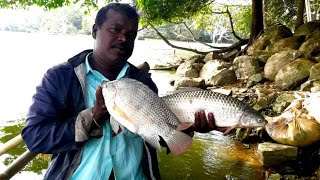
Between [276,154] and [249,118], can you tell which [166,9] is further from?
[249,118]

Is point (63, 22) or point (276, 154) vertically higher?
point (63, 22)

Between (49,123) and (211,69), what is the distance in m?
11.8

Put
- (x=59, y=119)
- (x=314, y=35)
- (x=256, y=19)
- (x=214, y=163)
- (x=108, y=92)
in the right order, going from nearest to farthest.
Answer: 1. (x=108, y=92)
2. (x=59, y=119)
3. (x=214, y=163)
4. (x=314, y=35)
5. (x=256, y=19)

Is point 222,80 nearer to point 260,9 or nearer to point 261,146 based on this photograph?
point 260,9

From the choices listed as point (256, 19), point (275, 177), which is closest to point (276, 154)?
point (275, 177)

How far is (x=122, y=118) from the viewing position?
71.2 inches

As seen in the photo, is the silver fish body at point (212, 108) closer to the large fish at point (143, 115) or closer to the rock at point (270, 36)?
the large fish at point (143, 115)

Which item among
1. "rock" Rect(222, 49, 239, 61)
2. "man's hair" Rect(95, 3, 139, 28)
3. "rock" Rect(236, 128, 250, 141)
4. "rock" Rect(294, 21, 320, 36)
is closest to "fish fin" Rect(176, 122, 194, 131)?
"man's hair" Rect(95, 3, 139, 28)

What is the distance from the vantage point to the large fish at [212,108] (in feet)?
6.85

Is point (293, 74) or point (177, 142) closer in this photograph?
point (177, 142)

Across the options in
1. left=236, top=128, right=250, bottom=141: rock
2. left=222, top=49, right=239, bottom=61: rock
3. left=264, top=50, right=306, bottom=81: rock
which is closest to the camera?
left=236, top=128, right=250, bottom=141: rock

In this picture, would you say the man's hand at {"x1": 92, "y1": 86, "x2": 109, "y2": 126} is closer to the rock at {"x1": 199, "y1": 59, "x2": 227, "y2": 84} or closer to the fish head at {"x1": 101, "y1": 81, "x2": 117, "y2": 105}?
the fish head at {"x1": 101, "y1": 81, "x2": 117, "y2": 105}

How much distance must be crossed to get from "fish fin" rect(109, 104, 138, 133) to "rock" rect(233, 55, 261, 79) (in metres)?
9.95

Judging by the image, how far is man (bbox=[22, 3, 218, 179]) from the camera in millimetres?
1809
